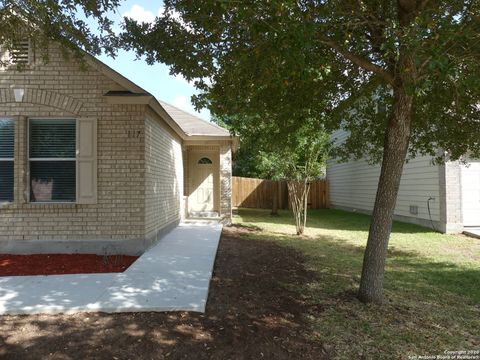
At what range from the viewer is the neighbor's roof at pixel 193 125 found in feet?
43.3

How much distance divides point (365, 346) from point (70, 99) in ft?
23.1

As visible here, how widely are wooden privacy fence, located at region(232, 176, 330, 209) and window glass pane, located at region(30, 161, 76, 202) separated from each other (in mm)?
16848

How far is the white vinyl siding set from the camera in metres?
12.8

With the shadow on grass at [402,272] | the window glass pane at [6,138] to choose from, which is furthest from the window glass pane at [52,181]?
the shadow on grass at [402,272]

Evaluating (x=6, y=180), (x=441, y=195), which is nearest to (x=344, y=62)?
(x=6, y=180)

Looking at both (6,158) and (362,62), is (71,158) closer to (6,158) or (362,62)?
(6,158)

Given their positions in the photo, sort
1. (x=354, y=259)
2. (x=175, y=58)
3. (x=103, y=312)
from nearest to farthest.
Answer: (x=103, y=312)
(x=175, y=58)
(x=354, y=259)

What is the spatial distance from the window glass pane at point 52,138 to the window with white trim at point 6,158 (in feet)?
1.37

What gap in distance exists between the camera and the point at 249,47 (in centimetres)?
491

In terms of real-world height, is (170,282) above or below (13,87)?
below

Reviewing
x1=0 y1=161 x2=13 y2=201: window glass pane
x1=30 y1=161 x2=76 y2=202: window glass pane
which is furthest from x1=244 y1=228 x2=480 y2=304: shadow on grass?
x1=0 y1=161 x2=13 y2=201: window glass pane

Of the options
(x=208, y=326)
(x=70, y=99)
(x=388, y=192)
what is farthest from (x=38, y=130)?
(x=388, y=192)

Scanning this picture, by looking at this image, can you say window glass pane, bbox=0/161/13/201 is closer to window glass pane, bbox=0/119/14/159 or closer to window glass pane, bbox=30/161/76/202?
window glass pane, bbox=0/119/14/159

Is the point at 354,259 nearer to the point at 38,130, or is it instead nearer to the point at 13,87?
the point at 38,130
